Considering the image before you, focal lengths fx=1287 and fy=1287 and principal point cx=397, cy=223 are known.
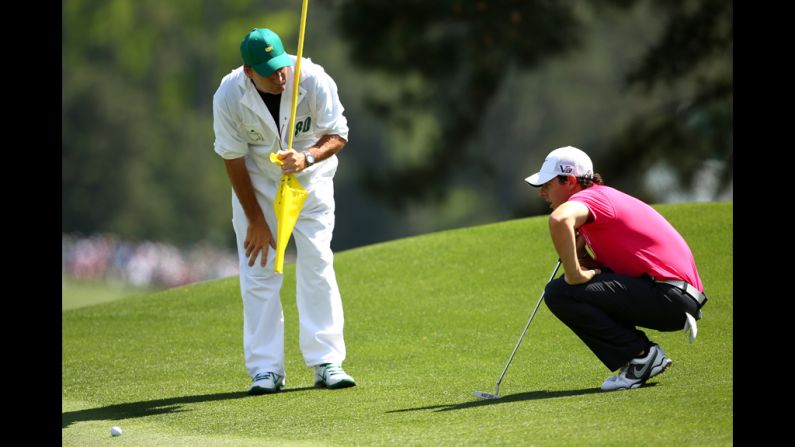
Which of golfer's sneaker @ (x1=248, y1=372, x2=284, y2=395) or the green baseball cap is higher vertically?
the green baseball cap

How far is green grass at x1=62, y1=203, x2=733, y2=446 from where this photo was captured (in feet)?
13.9

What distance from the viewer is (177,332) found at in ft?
23.6

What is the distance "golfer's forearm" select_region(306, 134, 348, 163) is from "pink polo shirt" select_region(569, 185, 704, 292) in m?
1.14

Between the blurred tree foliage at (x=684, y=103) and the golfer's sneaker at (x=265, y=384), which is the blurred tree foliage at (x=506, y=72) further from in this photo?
the golfer's sneaker at (x=265, y=384)

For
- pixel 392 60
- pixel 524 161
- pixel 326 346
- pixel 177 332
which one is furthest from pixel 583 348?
pixel 524 161

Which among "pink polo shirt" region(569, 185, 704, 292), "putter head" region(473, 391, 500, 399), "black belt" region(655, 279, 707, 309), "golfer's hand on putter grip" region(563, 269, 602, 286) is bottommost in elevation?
"putter head" region(473, 391, 500, 399)

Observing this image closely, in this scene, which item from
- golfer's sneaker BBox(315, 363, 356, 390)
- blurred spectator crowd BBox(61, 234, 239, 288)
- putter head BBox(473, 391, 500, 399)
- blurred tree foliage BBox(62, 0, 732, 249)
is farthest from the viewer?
blurred spectator crowd BBox(61, 234, 239, 288)

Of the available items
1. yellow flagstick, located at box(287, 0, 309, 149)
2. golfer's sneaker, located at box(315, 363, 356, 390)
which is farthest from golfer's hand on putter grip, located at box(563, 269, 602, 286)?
yellow flagstick, located at box(287, 0, 309, 149)

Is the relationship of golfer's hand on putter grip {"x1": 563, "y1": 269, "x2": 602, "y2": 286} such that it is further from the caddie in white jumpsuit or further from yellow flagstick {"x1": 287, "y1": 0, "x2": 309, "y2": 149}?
yellow flagstick {"x1": 287, "y1": 0, "x2": 309, "y2": 149}

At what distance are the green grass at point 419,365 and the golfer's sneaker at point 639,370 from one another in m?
0.06

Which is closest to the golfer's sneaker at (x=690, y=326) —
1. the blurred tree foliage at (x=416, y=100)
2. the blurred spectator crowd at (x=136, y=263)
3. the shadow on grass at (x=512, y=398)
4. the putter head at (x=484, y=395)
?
the shadow on grass at (x=512, y=398)

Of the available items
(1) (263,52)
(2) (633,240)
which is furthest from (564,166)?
(1) (263,52)

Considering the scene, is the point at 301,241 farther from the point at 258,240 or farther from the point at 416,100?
the point at 416,100

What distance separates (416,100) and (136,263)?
17.0 meters
